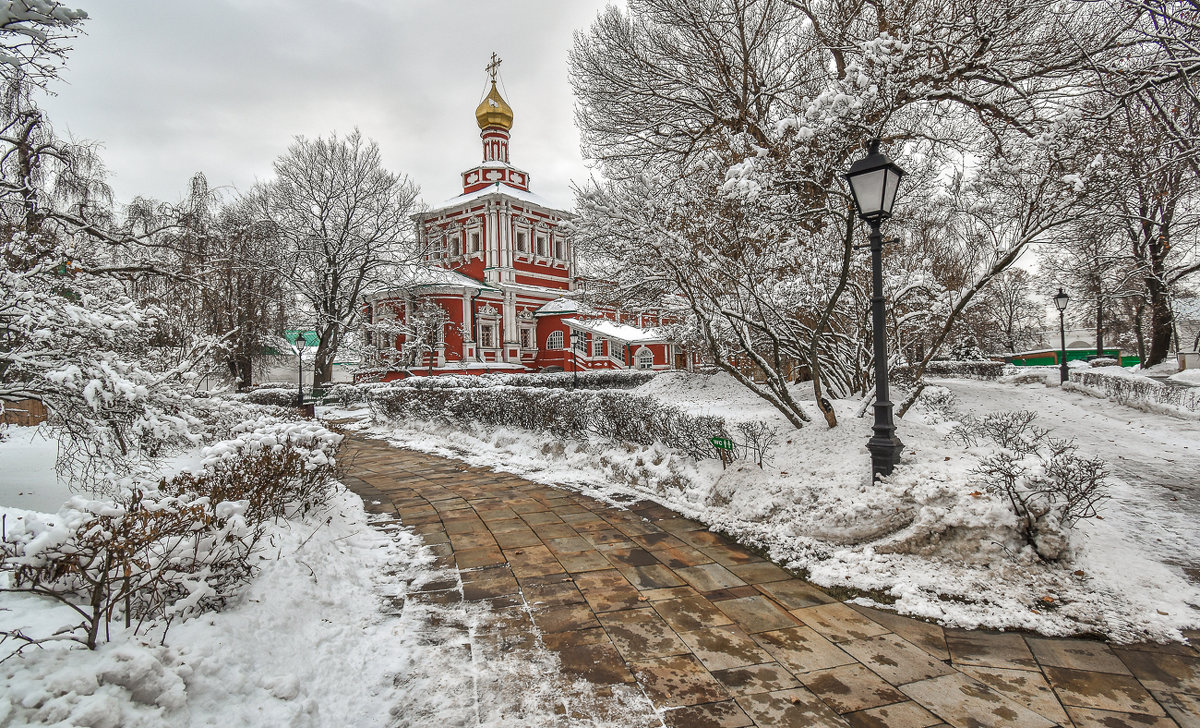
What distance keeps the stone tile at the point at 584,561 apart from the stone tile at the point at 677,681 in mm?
1296

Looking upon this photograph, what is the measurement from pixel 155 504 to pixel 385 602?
1.49 metres

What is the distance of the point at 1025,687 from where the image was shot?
2494 millimetres

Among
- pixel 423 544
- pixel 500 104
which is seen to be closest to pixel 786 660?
pixel 423 544

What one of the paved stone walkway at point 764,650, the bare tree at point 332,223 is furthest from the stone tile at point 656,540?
the bare tree at point 332,223

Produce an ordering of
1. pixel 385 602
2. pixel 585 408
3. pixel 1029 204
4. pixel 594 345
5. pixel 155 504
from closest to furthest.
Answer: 1. pixel 155 504
2. pixel 385 602
3. pixel 1029 204
4. pixel 585 408
5. pixel 594 345

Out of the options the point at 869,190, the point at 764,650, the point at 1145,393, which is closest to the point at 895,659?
the point at 764,650

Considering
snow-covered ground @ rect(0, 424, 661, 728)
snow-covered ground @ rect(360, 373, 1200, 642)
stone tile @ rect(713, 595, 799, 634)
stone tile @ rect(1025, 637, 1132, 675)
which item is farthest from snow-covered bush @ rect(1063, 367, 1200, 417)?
snow-covered ground @ rect(0, 424, 661, 728)

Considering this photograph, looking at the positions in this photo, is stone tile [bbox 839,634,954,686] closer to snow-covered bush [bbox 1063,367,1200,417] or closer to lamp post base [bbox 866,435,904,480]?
lamp post base [bbox 866,435,904,480]

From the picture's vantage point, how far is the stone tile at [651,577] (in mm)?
3693

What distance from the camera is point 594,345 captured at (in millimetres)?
30047

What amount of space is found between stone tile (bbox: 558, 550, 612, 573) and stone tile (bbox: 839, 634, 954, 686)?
71.7 inches

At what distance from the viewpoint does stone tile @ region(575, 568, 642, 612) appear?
340cm

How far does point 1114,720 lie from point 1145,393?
11779 mm

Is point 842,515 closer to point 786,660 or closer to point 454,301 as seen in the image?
point 786,660
